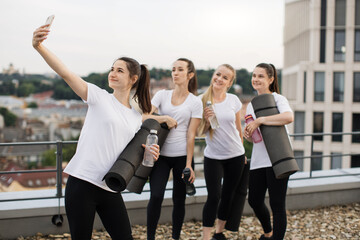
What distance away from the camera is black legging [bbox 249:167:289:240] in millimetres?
3662

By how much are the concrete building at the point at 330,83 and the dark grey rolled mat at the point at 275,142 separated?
42.5 meters

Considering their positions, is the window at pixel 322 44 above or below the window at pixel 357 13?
Result: below

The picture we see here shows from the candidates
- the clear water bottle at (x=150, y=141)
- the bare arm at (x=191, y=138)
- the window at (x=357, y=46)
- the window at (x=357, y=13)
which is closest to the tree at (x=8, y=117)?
the window at (x=357, y=46)

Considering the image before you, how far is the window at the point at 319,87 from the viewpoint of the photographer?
45.9 meters

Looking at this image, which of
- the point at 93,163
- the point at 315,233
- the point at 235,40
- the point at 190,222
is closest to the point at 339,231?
the point at 315,233

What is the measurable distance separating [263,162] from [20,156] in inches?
5438

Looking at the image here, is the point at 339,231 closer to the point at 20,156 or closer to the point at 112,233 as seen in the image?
the point at 112,233

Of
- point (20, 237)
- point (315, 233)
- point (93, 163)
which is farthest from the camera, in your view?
point (315, 233)

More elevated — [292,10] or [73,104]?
[292,10]

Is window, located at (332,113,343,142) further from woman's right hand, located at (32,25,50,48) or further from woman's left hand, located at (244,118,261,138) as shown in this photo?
woman's right hand, located at (32,25,50,48)

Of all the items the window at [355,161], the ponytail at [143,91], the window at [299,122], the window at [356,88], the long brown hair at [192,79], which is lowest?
the window at [355,161]

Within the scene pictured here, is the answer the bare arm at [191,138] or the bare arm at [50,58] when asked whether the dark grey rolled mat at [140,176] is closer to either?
the bare arm at [191,138]

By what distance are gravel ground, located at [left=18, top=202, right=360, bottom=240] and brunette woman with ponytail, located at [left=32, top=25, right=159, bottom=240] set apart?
2.05m

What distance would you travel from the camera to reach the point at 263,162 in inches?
147
